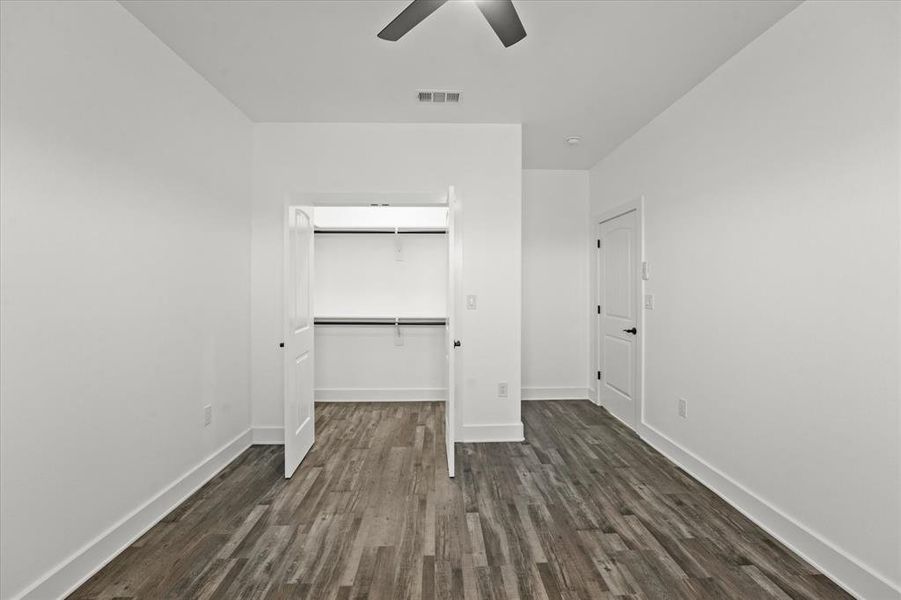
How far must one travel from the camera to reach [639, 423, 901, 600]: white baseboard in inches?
68.3

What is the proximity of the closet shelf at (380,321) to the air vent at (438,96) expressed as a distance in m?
2.26

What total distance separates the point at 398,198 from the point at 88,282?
198 cm

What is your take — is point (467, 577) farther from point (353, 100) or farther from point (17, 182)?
point (353, 100)

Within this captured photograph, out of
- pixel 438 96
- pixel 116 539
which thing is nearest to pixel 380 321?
pixel 438 96

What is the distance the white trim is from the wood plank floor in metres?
0.27

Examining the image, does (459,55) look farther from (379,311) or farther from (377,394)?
(377,394)

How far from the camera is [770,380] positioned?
2.29 m

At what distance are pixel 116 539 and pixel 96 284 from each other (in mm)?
1254

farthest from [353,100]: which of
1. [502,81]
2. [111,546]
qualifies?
[111,546]

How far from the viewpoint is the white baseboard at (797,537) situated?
5.69 feet

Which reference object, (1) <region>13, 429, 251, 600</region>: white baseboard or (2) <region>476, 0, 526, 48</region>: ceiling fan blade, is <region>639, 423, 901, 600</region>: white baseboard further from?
(1) <region>13, 429, 251, 600</region>: white baseboard

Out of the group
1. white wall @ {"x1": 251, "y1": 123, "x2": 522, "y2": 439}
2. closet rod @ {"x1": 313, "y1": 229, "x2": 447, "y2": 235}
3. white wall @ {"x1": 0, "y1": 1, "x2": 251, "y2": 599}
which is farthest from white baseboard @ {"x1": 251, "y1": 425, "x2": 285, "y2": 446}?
closet rod @ {"x1": 313, "y1": 229, "x2": 447, "y2": 235}

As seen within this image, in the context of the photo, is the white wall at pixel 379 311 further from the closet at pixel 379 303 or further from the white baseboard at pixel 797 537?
the white baseboard at pixel 797 537

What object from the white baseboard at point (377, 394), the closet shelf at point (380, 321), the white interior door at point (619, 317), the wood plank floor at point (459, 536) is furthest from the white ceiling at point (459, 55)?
the white baseboard at point (377, 394)
